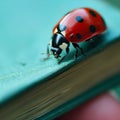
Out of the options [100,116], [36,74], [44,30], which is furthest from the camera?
[100,116]

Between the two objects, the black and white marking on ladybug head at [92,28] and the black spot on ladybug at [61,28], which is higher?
the black spot on ladybug at [61,28]

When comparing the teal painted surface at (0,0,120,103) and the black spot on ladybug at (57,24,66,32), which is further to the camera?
the black spot on ladybug at (57,24,66,32)

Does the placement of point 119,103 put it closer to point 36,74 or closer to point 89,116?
point 89,116

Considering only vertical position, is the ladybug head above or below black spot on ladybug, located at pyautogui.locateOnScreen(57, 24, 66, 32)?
below

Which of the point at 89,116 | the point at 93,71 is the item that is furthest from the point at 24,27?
the point at 89,116
